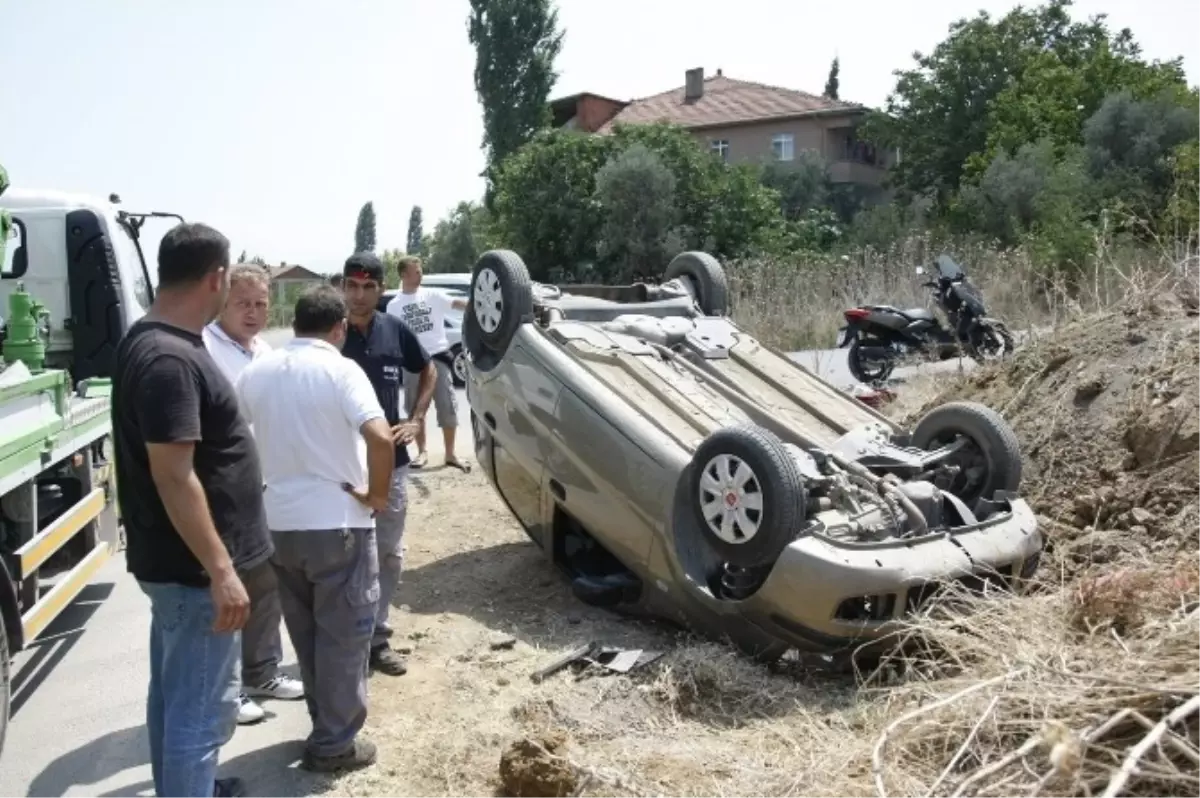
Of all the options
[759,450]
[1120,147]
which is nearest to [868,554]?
[759,450]

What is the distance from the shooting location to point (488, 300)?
5770 mm

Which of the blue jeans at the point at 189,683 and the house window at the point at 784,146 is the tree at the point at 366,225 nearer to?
the house window at the point at 784,146

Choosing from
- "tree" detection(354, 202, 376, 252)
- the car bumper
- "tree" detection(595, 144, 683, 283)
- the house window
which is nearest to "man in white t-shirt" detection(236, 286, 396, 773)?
the car bumper

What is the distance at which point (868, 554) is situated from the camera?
4266 millimetres

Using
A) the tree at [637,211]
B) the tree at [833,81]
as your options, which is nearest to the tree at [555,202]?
the tree at [637,211]

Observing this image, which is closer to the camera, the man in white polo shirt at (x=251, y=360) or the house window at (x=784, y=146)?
the man in white polo shirt at (x=251, y=360)

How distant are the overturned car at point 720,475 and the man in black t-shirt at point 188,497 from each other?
2.03m

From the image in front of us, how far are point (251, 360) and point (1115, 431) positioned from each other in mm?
4344

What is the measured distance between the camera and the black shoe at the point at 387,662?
4.75 m

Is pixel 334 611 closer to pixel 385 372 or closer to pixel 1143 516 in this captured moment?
pixel 385 372

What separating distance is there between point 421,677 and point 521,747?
132 centimetres

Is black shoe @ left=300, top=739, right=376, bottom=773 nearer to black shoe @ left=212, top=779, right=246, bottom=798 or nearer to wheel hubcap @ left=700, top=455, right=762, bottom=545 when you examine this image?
black shoe @ left=212, top=779, right=246, bottom=798

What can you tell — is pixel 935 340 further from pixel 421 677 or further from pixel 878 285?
pixel 421 677

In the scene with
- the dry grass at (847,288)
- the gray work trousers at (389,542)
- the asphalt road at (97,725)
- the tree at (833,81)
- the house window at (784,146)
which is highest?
the tree at (833,81)
